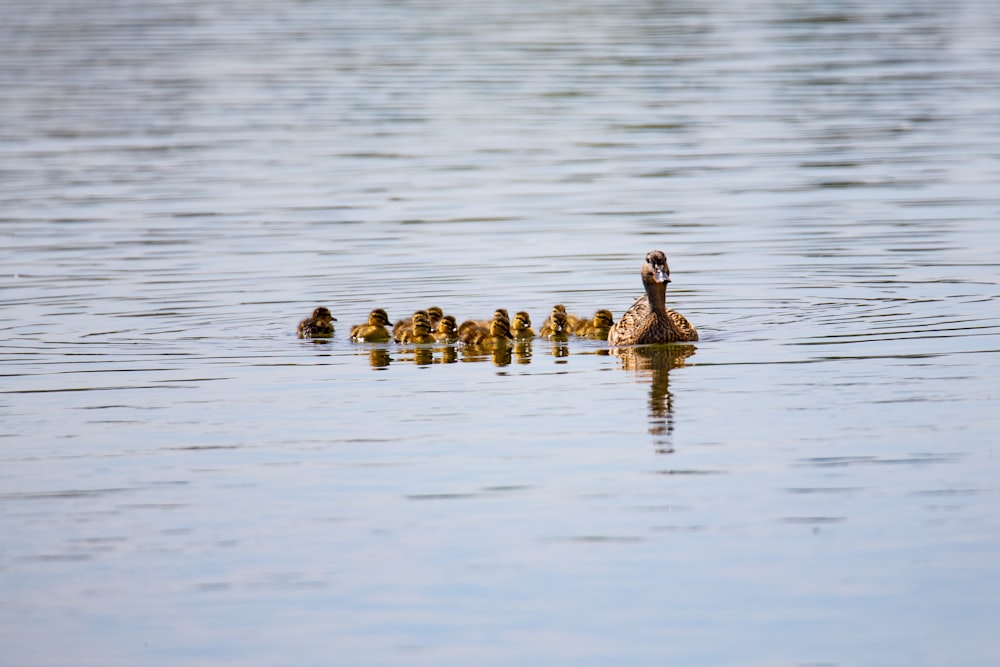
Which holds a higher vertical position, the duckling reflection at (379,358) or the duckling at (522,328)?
the duckling at (522,328)

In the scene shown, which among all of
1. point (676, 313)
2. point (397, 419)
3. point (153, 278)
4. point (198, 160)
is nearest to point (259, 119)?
point (198, 160)

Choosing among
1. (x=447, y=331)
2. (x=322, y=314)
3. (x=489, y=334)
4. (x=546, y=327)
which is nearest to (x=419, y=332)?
(x=447, y=331)

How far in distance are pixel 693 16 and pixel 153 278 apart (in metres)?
42.7

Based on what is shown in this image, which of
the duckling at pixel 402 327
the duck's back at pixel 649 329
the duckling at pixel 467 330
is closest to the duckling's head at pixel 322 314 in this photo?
the duckling at pixel 402 327

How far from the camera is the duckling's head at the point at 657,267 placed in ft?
52.0

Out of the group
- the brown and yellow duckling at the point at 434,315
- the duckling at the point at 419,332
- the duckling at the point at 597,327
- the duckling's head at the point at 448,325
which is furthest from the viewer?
the brown and yellow duckling at the point at 434,315

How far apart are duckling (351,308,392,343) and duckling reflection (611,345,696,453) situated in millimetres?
2028

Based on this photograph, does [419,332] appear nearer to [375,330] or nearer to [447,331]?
→ [447,331]

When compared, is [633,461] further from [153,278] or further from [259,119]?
[259,119]

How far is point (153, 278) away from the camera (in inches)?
778

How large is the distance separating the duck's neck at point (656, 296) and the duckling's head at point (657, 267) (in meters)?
0.07

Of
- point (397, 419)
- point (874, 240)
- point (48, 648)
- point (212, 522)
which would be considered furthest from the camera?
point (874, 240)

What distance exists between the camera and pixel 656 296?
52.5 ft

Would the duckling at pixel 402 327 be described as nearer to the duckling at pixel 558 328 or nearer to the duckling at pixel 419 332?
the duckling at pixel 419 332
